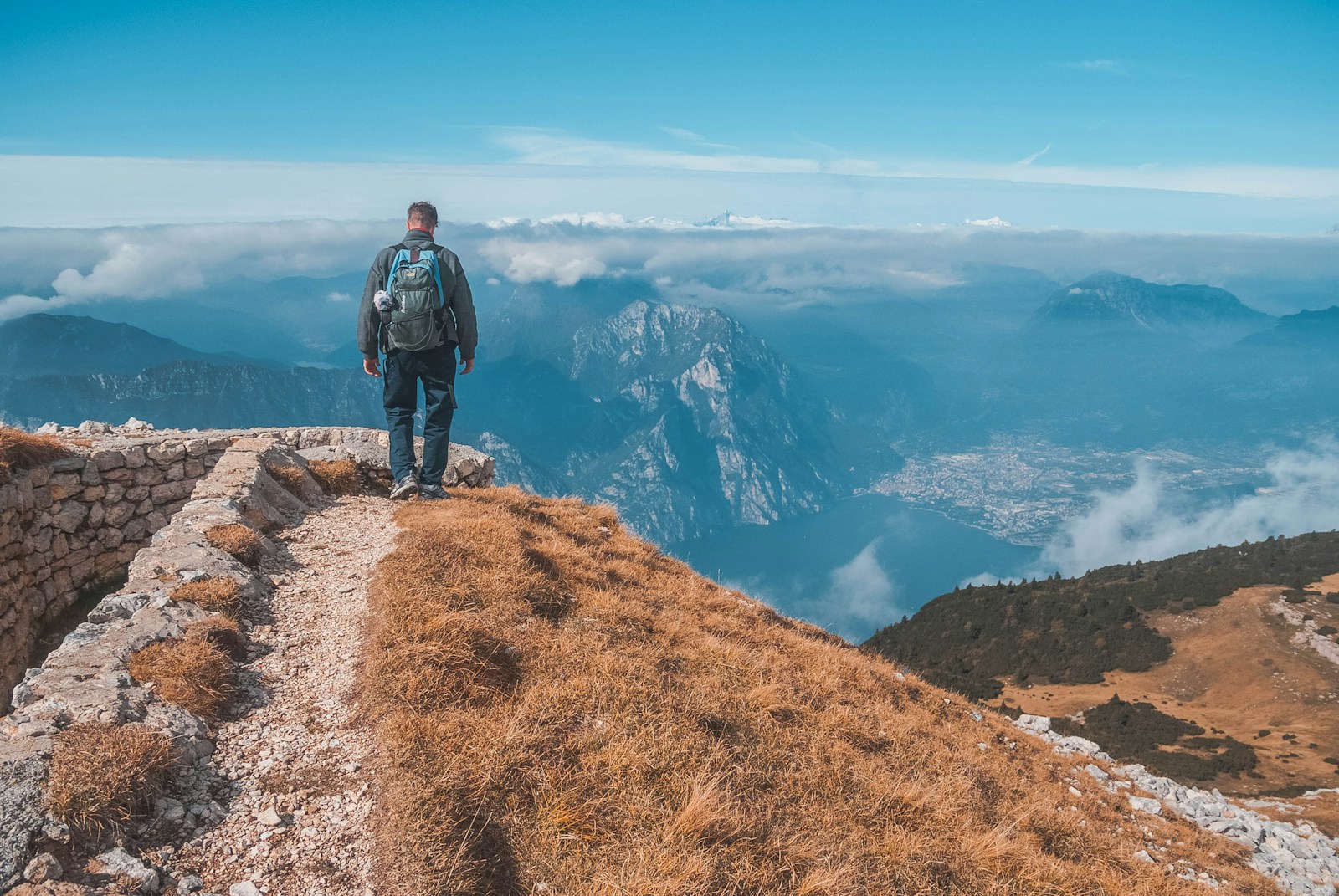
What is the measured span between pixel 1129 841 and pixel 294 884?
11038 mm

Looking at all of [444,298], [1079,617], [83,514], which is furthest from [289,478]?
[1079,617]

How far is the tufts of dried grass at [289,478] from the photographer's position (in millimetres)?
12047

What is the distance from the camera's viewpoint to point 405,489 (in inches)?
485

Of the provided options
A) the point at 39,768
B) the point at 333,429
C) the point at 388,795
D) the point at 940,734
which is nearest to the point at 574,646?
the point at 388,795

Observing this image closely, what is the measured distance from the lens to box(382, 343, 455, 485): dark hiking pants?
37.5ft

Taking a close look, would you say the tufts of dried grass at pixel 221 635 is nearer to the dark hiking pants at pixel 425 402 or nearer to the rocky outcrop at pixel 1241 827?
the dark hiking pants at pixel 425 402

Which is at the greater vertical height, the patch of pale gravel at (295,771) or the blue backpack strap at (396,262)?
the blue backpack strap at (396,262)

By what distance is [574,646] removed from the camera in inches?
304

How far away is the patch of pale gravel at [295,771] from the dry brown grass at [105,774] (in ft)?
1.19

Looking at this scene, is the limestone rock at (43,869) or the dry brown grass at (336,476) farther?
the dry brown grass at (336,476)

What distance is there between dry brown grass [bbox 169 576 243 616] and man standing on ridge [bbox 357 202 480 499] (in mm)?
4372

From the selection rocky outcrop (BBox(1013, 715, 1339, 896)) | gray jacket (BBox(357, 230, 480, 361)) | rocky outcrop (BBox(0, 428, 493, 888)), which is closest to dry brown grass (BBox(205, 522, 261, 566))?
rocky outcrop (BBox(0, 428, 493, 888))

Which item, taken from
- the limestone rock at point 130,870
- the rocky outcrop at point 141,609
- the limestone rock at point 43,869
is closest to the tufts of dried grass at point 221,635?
the rocky outcrop at point 141,609

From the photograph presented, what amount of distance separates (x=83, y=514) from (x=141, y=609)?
777 cm
